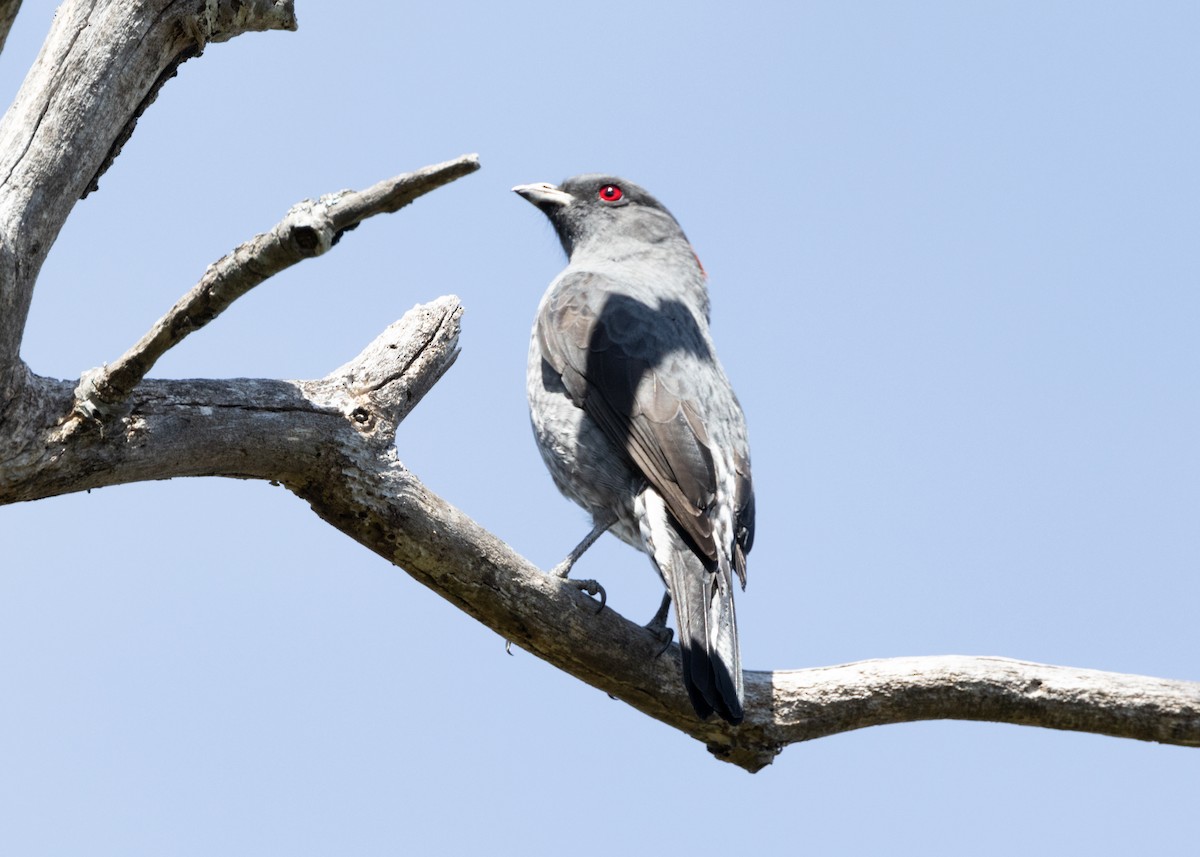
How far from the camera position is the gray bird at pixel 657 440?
4719 millimetres

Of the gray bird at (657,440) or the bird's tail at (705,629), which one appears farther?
the gray bird at (657,440)

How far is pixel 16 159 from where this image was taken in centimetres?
366

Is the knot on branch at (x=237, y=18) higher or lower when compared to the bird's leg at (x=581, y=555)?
higher

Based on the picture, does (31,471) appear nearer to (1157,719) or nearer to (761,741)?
(761,741)

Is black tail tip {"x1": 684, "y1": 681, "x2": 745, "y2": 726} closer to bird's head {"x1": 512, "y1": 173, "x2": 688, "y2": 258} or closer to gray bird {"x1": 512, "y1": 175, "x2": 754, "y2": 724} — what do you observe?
gray bird {"x1": 512, "y1": 175, "x2": 754, "y2": 724}

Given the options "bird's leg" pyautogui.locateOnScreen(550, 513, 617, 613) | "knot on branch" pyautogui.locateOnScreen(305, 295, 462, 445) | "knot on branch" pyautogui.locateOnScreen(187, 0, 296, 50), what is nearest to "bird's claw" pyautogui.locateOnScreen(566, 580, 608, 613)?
"bird's leg" pyautogui.locateOnScreen(550, 513, 617, 613)

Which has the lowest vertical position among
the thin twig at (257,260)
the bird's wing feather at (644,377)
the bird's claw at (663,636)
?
the bird's claw at (663,636)

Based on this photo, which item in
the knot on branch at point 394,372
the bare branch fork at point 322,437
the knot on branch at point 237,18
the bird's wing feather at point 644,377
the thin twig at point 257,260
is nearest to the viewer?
the thin twig at point 257,260

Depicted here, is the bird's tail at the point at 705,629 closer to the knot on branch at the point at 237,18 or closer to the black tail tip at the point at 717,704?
the black tail tip at the point at 717,704

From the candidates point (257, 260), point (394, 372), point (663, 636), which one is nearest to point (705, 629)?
point (663, 636)

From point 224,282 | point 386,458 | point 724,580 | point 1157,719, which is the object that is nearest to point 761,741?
point 724,580

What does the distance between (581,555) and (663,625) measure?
17.9 inches

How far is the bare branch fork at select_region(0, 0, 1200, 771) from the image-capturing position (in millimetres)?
3546

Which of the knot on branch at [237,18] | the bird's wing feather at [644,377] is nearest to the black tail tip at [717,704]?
the bird's wing feather at [644,377]
